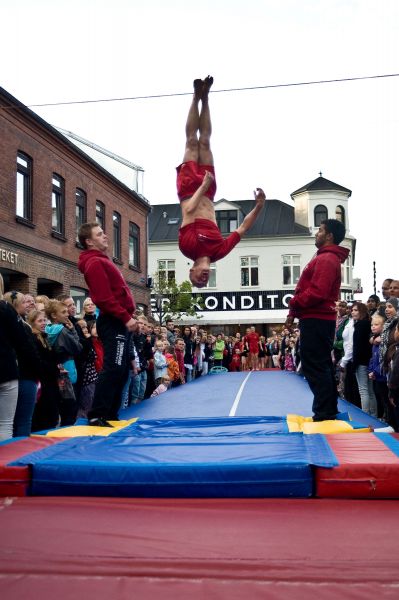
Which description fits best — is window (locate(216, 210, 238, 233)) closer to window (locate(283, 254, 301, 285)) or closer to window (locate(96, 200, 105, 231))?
window (locate(283, 254, 301, 285))

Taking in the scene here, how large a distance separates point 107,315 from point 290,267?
31.7 meters

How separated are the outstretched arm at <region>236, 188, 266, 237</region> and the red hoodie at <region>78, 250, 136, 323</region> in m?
1.37

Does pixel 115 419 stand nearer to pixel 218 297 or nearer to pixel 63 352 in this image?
pixel 63 352

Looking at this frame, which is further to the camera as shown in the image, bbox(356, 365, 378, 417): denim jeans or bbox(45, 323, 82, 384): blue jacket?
bbox(356, 365, 378, 417): denim jeans

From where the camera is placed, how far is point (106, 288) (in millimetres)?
5309

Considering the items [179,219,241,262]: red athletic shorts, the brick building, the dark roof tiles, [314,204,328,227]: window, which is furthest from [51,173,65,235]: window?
[314,204,328,227]: window

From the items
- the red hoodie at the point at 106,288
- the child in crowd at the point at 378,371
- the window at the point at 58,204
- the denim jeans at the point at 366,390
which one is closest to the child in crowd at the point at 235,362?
the window at the point at 58,204

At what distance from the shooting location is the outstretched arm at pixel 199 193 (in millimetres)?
5566

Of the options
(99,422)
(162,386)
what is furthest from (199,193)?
(162,386)

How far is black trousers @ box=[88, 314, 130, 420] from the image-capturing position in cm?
538

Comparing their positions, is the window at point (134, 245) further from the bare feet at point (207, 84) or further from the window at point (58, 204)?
the bare feet at point (207, 84)

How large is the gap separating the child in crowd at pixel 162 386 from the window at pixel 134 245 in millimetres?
13470

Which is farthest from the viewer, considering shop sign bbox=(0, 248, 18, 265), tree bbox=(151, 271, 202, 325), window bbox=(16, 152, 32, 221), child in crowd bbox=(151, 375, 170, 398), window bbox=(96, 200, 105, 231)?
tree bbox=(151, 271, 202, 325)

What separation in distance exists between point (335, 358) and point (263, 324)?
25.7m
